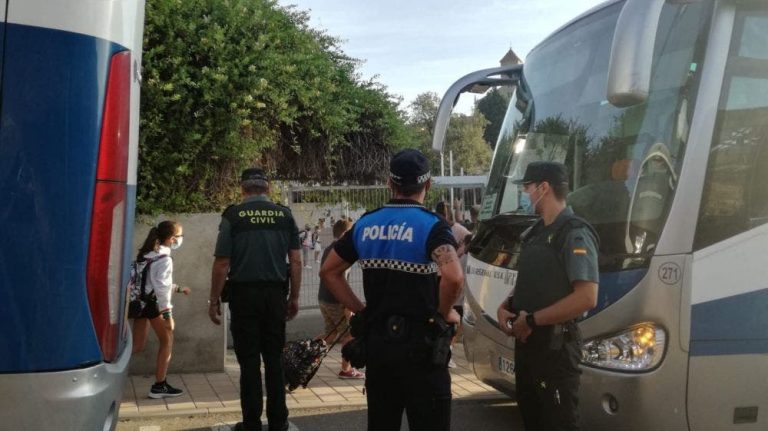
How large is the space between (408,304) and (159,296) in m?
4.14

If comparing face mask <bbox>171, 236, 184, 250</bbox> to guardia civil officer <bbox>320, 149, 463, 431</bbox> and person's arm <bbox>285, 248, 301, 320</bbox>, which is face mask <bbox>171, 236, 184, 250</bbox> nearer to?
person's arm <bbox>285, 248, 301, 320</bbox>

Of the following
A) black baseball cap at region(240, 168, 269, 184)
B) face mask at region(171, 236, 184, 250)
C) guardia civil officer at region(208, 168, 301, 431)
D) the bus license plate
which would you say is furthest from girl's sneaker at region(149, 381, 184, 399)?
the bus license plate

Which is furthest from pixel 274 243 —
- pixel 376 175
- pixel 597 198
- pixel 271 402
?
pixel 376 175

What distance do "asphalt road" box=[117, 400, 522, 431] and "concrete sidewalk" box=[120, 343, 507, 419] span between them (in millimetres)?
107

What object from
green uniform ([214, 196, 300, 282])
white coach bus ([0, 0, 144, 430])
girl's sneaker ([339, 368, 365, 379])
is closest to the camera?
white coach bus ([0, 0, 144, 430])

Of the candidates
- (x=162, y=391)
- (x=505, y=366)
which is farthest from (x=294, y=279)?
(x=162, y=391)

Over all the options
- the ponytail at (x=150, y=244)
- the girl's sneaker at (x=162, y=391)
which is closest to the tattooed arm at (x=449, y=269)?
the ponytail at (x=150, y=244)

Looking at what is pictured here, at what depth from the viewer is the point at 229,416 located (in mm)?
6477

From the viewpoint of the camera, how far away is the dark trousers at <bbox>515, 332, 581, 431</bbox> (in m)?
3.79

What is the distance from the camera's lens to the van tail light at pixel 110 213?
2.66 meters

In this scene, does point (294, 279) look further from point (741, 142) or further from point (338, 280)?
point (741, 142)

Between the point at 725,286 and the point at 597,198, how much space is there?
3.03 ft

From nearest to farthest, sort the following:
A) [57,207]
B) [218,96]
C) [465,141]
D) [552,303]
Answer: [57,207]
[552,303]
[218,96]
[465,141]

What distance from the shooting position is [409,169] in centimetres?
364
